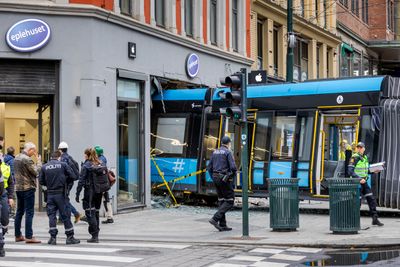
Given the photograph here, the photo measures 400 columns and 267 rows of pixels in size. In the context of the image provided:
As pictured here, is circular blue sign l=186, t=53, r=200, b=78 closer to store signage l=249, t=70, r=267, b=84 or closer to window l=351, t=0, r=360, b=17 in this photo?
store signage l=249, t=70, r=267, b=84

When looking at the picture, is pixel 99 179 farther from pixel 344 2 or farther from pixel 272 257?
pixel 344 2

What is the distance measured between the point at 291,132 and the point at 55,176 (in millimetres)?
7939

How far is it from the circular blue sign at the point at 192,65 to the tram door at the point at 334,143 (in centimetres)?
613

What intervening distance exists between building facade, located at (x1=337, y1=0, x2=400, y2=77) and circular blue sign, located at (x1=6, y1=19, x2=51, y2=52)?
94.4 feet

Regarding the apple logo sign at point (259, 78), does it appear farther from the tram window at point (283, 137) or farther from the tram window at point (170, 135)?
the tram window at point (170, 135)

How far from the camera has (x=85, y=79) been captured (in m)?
18.3

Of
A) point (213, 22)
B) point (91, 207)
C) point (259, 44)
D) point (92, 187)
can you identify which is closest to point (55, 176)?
point (92, 187)

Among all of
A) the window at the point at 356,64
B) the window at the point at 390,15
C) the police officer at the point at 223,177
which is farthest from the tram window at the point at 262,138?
the window at the point at 390,15

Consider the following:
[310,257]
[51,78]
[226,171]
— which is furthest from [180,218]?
[310,257]

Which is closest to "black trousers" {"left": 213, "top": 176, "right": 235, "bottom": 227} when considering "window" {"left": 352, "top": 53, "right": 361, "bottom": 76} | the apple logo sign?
the apple logo sign

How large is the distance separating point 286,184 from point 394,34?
147 ft

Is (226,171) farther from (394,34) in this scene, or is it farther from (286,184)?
(394,34)

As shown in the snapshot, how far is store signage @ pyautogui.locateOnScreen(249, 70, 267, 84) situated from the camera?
2016cm

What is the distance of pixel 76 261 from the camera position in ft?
37.5
